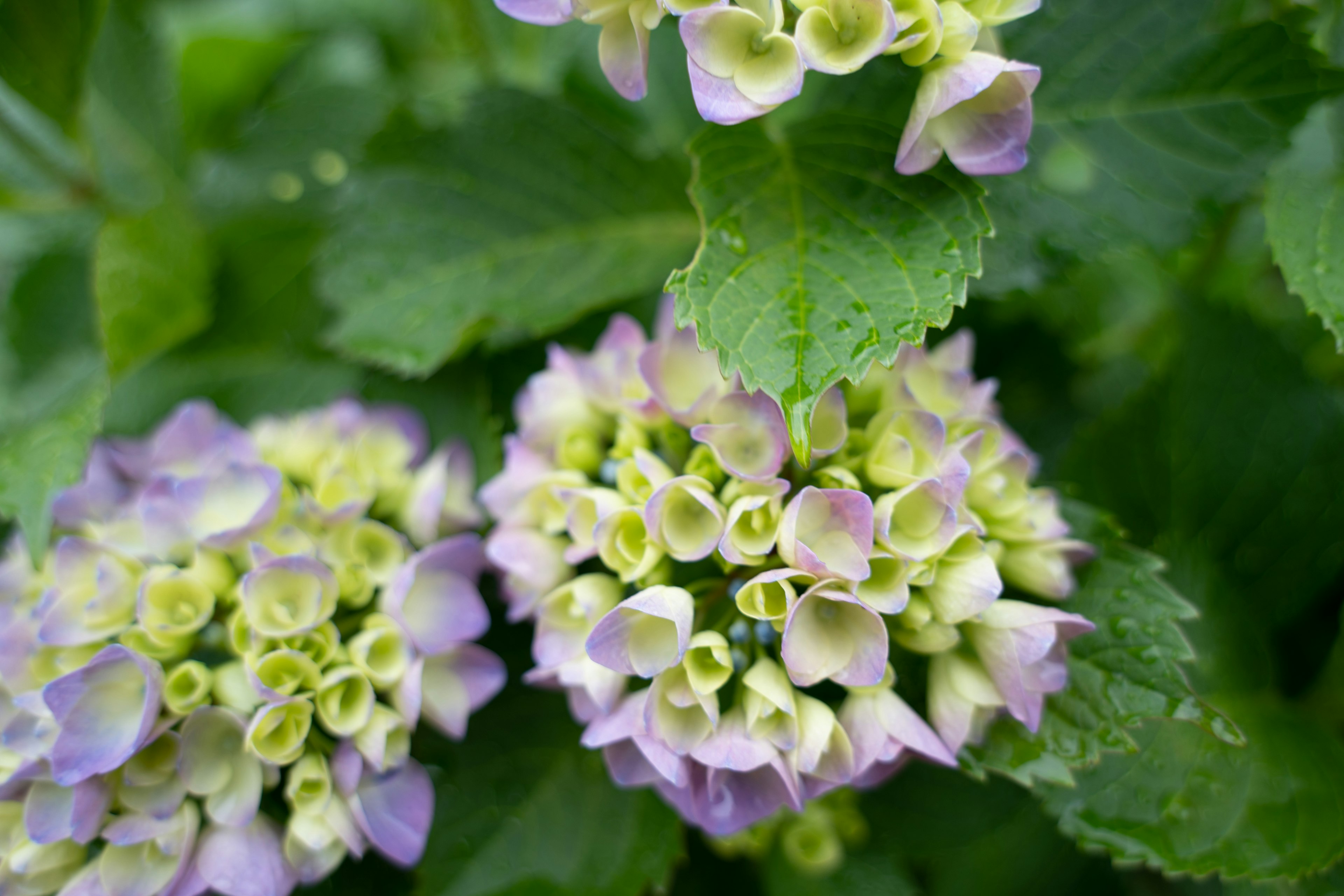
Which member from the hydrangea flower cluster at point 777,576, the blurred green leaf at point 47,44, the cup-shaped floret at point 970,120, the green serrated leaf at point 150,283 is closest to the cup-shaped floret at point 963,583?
the hydrangea flower cluster at point 777,576

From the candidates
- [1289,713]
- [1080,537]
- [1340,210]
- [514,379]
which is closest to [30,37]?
[514,379]

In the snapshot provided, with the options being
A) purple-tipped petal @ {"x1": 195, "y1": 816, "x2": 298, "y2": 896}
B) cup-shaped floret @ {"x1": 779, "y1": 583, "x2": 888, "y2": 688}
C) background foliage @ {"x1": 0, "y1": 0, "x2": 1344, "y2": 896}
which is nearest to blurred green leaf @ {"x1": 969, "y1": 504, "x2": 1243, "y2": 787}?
background foliage @ {"x1": 0, "y1": 0, "x2": 1344, "y2": 896}

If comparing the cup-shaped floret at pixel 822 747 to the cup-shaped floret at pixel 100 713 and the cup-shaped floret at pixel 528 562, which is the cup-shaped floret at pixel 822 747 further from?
the cup-shaped floret at pixel 100 713

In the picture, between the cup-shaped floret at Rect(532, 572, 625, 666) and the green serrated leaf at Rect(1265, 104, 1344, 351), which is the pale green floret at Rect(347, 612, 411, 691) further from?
the green serrated leaf at Rect(1265, 104, 1344, 351)

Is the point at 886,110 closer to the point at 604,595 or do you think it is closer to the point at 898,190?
the point at 898,190

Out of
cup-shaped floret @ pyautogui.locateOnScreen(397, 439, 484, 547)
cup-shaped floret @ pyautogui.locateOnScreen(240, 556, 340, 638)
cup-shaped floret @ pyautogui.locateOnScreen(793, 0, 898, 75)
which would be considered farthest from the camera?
cup-shaped floret @ pyautogui.locateOnScreen(397, 439, 484, 547)

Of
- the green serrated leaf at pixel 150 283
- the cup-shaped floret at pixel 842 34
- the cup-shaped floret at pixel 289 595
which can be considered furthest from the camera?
the green serrated leaf at pixel 150 283
